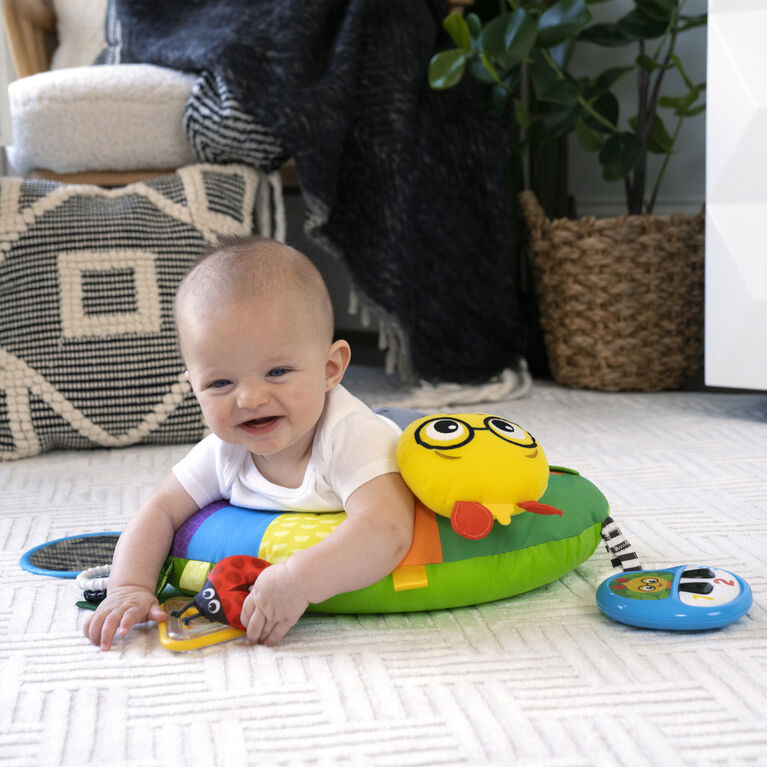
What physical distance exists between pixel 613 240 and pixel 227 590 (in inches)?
44.6

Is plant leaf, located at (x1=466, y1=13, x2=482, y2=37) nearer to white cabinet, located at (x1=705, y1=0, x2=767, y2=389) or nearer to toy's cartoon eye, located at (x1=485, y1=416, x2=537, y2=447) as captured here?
white cabinet, located at (x1=705, y1=0, x2=767, y2=389)

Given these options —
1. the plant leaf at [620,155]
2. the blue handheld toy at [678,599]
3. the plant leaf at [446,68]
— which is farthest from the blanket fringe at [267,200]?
the blue handheld toy at [678,599]

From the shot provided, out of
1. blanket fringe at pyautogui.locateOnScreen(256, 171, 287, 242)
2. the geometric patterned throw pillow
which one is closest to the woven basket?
blanket fringe at pyautogui.locateOnScreen(256, 171, 287, 242)

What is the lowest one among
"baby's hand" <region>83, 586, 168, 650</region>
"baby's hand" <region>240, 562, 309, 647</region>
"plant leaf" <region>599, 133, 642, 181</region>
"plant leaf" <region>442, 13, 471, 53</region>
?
"baby's hand" <region>83, 586, 168, 650</region>

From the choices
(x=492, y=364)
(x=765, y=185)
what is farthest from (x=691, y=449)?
(x=492, y=364)

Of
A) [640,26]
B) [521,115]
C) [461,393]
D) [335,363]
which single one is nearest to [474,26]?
[521,115]

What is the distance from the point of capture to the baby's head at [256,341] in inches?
29.0

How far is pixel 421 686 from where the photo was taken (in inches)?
24.4

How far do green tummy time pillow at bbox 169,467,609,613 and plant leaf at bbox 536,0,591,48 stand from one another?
0.91m

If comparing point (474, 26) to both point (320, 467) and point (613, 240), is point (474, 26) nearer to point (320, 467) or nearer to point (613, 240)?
point (613, 240)

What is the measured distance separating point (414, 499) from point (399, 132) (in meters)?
0.88

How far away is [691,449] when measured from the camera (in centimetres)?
125

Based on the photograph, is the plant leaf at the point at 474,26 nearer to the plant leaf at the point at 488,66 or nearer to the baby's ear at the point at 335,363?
the plant leaf at the point at 488,66

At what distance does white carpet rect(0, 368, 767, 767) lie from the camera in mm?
541
